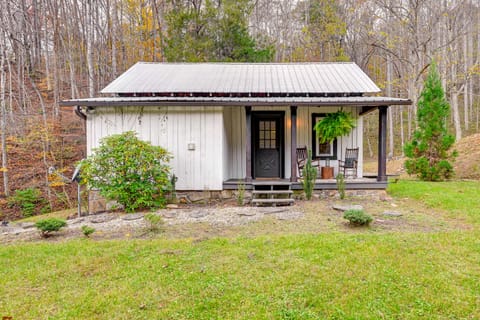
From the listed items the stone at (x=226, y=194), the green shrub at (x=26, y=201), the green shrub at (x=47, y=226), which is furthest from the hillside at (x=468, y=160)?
the green shrub at (x=26, y=201)

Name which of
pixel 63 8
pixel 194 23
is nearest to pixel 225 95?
pixel 194 23

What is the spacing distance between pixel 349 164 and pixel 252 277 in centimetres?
593

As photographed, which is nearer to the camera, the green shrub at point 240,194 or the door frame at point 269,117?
the green shrub at point 240,194

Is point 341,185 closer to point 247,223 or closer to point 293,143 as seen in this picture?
point 293,143

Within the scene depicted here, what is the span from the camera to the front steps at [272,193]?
661 cm

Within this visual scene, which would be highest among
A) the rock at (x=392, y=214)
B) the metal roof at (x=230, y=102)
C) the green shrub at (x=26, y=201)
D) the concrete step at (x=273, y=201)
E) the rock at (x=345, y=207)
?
the metal roof at (x=230, y=102)

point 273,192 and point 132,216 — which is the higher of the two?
point 273,192

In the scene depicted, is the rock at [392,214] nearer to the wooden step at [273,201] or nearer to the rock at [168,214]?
the wooden step at [273,201]

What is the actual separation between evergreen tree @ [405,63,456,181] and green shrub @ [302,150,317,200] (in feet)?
14.5

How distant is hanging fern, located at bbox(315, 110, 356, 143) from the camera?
7621mm

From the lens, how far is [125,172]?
6359 millimetres

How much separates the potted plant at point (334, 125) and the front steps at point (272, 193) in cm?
176

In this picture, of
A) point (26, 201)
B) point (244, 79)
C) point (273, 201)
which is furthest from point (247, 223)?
point (26, 201)

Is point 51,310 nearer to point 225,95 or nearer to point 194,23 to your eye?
point 225,95
